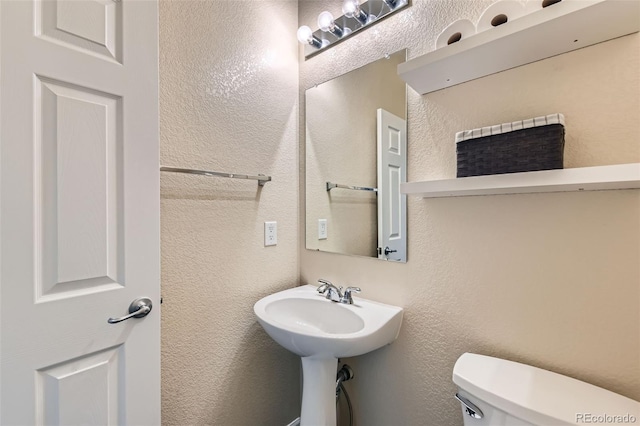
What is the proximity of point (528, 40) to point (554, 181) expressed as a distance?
1.38ft

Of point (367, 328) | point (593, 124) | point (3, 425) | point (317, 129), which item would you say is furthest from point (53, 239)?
point (593, 124)

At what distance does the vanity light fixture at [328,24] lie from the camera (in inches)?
52.5

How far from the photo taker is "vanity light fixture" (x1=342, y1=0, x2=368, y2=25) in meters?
1.26

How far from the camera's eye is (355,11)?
1271 mm

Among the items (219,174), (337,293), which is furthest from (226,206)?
(337,293)

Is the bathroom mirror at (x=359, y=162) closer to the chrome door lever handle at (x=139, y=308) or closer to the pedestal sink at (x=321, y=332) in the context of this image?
the pedestal sink at (x=321, y=332)

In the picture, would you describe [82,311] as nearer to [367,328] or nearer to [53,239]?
[53,239]

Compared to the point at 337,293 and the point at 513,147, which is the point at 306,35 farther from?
the point at 337,293

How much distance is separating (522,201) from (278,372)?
136 centimetres

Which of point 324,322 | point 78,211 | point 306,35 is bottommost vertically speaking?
point 324,322

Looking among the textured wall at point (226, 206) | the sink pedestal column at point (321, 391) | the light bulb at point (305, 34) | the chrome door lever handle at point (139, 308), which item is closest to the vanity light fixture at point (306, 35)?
the light bulb at point (305, 34)

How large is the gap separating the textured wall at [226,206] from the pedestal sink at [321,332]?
17 centimetres

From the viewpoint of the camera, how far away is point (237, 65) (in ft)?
4.33

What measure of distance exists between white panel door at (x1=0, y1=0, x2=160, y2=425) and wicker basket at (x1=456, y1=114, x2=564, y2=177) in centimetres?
101
